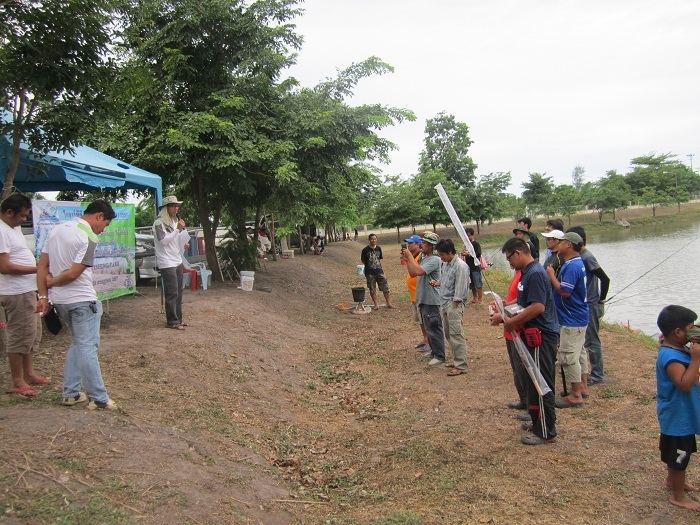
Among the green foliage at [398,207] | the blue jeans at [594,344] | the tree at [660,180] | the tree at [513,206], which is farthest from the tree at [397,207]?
the blue jeans at [594,344]

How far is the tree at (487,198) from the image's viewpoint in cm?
5169

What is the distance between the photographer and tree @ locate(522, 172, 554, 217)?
5744 cm

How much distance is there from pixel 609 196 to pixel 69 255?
57210 mm

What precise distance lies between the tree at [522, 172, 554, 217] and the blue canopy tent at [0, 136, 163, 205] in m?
53.3

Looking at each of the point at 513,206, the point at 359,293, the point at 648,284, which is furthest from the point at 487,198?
the point at 359,293

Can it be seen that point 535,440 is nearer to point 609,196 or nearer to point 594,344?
point 594,344

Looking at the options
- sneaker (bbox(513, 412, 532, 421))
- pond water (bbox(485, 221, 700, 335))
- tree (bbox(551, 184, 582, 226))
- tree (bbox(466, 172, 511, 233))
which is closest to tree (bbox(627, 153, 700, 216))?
tree (bbox(551, 184, 582, 226))

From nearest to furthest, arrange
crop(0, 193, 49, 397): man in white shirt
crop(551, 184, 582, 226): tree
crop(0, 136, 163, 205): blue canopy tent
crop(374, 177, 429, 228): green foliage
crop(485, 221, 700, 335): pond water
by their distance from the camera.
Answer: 1. crop(0, 193, 49, 397): man in white shirt
2. crop(0, 136, 163, 205): blue canopy tent
3. crop(485, 221, 700, 335): pond water
4. crop(374, 177, 429, 228): green foliage
5. crop(551, 184, 582, 226): tree

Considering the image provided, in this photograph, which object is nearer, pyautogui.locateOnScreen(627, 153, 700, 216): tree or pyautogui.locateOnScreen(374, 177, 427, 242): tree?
pyautogui.locateOnScreen(374, 177, 427, 242): tree

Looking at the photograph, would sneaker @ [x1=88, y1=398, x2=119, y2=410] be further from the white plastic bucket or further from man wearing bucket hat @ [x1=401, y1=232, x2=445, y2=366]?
the white plastic bucket

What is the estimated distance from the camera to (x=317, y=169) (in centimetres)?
1337

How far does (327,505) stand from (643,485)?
231 cm

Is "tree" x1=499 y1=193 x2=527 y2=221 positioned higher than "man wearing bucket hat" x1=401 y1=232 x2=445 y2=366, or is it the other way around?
"tree" x1=499 y1=193 x2=527 y2=221

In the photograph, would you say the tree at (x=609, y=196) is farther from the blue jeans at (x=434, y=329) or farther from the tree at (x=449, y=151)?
the blue jeans at (x=434, y=329)
